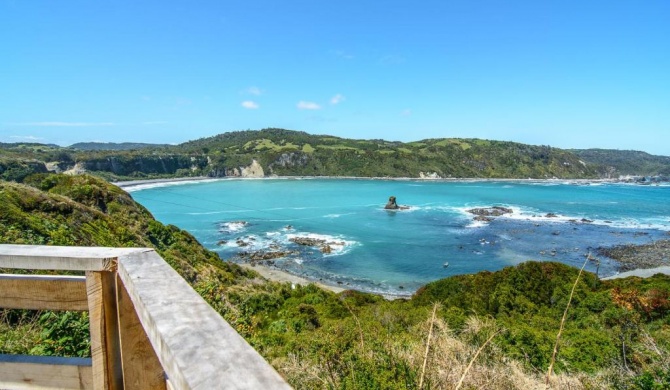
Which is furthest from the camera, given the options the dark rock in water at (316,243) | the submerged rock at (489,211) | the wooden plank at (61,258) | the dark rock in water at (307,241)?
the submerged rock at (489,211)

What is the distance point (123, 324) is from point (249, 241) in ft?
146

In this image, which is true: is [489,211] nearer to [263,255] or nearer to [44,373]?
[263,255]

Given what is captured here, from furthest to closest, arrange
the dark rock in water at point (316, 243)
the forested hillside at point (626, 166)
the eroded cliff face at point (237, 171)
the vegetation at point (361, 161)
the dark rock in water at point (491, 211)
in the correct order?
the forested hillside at point (626, 166), the eroded cliff face at point (237, 171), the vegetation at point (361, 161), the dark rock in water at point (491, 211), the dark rock in water at point (316, 243)

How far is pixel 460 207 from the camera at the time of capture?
230 ft

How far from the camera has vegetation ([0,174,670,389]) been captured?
4133mm

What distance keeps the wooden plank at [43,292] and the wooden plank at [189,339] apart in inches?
12.3

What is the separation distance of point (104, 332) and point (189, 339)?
0.75 metres

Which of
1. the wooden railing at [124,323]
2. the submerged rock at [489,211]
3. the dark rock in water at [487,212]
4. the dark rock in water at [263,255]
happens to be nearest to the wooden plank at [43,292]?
the wooden railing at [124,323]

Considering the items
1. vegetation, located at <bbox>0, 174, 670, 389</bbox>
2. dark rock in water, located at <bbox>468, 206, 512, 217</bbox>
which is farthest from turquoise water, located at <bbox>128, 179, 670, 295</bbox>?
vegetation, located at <bbox>0, 174, 670, 389</bbox>

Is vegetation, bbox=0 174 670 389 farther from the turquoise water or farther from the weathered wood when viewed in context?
the turquoise water

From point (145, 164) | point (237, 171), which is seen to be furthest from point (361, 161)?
point (145, 164)

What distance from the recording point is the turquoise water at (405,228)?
35.7 meters

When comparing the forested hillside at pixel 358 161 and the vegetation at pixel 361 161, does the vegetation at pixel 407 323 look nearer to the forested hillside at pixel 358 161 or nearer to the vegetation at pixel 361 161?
the vegetation at pixel 361 161

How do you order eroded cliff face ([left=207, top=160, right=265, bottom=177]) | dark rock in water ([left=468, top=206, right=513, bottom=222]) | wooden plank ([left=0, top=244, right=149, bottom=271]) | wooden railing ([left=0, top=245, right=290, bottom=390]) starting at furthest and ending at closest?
eroded cliff face ([left=207, top=160, right=265, bottom=177]) → dark rock in water ([left=468, top=206, right=513, bottom=222]) → wooden plank ([left=0, top=244, right=149, bottom=271]) → wooden railing ([left=0, top=245, right=290, bottom=390])
